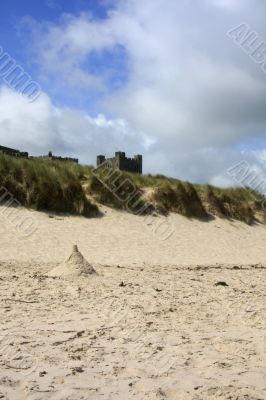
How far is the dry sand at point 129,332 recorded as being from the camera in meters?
4.52

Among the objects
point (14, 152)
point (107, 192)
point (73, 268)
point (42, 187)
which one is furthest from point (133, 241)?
point (14, 152)

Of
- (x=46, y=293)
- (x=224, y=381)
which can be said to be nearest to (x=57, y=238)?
(x=46, y=293)

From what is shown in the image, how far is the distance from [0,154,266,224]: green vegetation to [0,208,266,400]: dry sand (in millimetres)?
3769

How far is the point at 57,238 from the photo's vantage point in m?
14.6

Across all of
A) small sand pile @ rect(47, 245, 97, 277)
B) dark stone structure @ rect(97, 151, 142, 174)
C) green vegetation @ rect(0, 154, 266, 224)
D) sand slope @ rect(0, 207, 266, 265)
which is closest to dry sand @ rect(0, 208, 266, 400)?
small sand pile @ rect(47, 245, 97, 277)

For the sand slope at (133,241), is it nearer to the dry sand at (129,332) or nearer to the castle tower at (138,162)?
the dry sand at (129,332)

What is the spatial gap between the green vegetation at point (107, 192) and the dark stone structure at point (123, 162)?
9.89 feet

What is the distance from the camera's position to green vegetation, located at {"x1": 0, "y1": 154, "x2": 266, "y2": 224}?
16.7 meters

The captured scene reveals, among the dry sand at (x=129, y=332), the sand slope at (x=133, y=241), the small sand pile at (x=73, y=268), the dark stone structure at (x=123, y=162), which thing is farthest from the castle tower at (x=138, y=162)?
the small sand pile at (x=73, y=268)

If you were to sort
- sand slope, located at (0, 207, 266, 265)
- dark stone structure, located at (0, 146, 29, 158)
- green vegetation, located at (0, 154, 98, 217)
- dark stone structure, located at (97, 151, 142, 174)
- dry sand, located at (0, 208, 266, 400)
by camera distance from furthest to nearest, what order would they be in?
dark stone structure, located at (97, 151, 142, 174) < dark stone structure, located at (0, 146, 29, 158) < green vegetation, located at (0, 154, 98, 217) < sand slope, located at (0, 207, 266, 265) < dry sand, located at (0, 208, 266, 400)

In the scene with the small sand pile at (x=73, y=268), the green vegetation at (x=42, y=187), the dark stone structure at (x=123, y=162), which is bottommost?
the small sand pile at (x=73, y=268)

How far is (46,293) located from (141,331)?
7.13 feet

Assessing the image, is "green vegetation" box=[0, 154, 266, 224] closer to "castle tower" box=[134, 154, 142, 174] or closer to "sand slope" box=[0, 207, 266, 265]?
"sand slope" box=[0, 207, 266, 265]

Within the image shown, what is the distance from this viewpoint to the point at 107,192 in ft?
60.6
